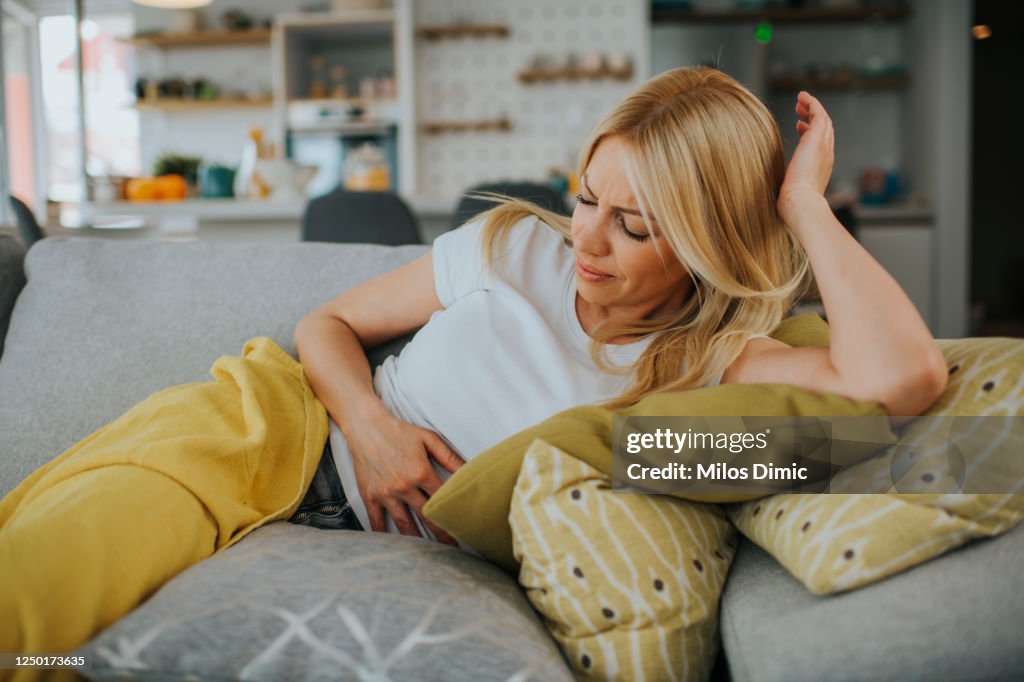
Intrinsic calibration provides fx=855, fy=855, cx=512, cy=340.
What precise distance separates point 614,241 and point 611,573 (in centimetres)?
46

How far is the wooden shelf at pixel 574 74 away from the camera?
586 centimetres

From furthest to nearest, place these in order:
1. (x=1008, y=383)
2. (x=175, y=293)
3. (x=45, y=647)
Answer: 1. (x=175, y=293)
2. (x=1008, y=383)
3. (x=45, y=647)

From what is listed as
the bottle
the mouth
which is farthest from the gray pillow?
the bottle

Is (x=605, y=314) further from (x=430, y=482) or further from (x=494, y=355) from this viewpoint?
(x=430, y=482)

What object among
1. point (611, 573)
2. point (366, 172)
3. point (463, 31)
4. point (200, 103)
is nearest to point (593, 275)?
point (611, 573)

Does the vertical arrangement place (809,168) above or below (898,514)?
above

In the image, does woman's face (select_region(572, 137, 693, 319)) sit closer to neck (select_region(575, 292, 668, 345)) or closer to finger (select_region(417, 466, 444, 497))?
neck (select_region(575, 292, 668, 345))

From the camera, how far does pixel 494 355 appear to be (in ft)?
3.74

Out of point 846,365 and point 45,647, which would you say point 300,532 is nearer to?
point 45,647

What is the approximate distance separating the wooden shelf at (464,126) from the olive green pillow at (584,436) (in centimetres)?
536

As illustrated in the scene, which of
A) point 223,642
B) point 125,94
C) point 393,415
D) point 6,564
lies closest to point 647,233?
point 393,415

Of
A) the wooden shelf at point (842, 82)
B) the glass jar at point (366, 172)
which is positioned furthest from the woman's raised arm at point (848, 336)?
the wooden shelf at point (842, 82)

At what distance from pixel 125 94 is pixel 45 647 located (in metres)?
7.60

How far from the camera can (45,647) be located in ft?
2.44
